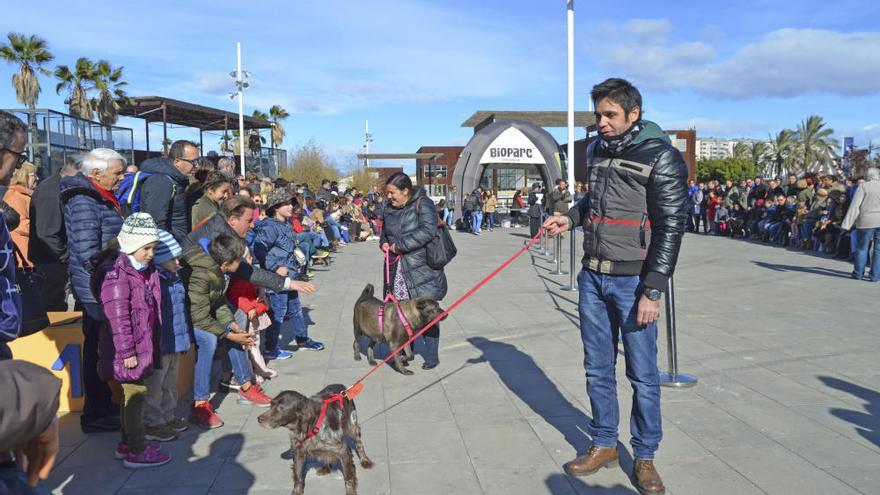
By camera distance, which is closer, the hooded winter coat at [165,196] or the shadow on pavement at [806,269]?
the hooded winter coat at [165,196]

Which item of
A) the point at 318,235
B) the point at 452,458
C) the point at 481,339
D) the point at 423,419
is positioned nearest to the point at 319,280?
the point at 318,235

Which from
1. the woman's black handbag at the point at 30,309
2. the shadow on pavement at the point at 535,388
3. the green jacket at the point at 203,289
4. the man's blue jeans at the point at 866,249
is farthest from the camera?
the man's blue jeans at the point at 866,249

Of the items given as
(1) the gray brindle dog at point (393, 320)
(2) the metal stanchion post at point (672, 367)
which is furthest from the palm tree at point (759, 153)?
(1) the gray brindle dog at point (393, 320)

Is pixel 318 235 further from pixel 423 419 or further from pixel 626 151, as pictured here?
pixel 626 151

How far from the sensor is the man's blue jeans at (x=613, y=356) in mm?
3770

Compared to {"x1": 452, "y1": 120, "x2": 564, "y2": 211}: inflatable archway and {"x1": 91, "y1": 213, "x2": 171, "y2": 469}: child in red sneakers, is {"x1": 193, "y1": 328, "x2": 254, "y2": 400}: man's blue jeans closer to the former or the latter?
{"x1": 91, "y1": 213, "x2": 171, "y2": 469}: child in red sneakers

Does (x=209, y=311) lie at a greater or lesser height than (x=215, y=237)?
lesser

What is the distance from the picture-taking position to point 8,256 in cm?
271

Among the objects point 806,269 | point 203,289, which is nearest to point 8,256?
point 203,289

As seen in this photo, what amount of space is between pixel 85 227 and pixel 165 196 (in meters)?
1.30

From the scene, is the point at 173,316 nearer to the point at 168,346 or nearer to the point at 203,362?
the point at 168,346

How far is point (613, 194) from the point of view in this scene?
3781 mm

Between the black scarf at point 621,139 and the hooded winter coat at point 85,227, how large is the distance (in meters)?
3.34

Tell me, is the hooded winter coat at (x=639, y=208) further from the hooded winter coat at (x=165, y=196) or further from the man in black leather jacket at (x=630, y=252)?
the hooded winter coat at (x=165, y=196)
